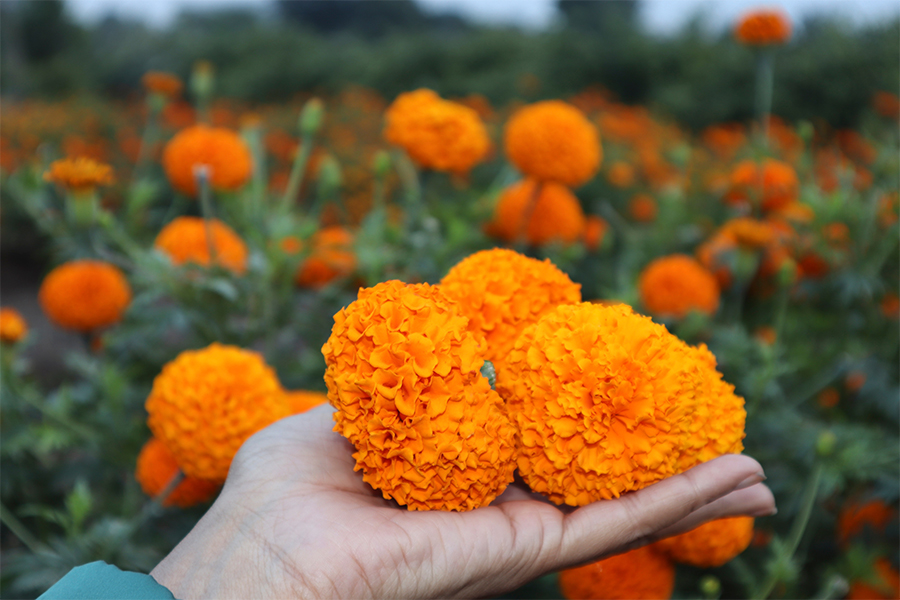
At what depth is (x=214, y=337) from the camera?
205 cm

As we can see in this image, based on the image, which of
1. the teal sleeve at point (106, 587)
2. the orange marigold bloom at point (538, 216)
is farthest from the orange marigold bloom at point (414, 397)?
the orange marigold bloom at point (538, 216)

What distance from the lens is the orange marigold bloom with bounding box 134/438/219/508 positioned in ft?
4.84

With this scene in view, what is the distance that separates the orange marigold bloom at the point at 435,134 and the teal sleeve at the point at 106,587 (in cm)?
163

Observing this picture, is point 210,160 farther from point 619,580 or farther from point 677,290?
point 619,580

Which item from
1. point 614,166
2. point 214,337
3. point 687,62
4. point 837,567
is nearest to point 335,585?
point 214,337

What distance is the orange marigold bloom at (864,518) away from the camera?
6.11ft

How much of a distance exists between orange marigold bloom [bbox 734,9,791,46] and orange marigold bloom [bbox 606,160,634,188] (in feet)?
6.93

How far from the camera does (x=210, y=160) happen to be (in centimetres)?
244

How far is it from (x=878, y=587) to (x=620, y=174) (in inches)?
143

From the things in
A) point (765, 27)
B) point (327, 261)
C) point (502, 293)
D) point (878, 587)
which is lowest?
point (878, 587)

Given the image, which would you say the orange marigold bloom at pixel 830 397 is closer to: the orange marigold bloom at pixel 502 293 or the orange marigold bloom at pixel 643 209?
the orange marigold bloom at pixel 502 293

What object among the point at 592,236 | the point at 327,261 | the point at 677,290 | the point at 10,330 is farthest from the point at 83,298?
the point at 592,236

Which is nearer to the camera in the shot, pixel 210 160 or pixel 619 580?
pixel 619 580

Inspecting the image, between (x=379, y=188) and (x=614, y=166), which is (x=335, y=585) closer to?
(x=379, y=188)
